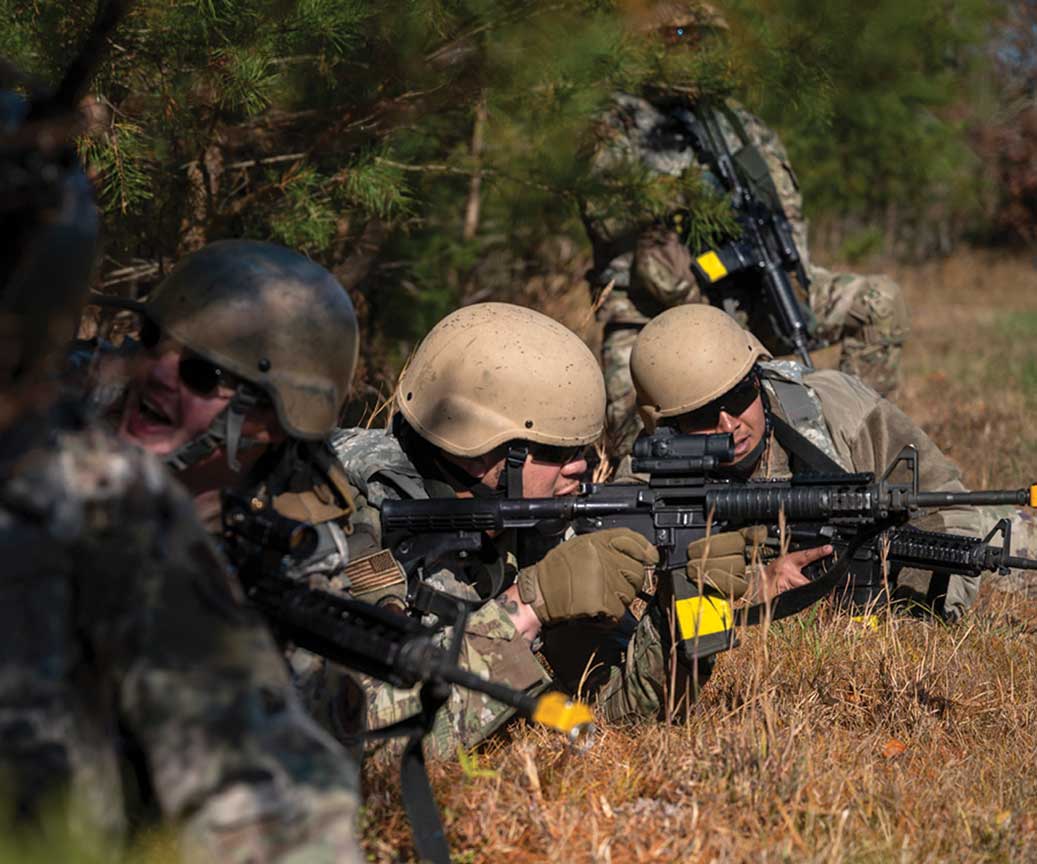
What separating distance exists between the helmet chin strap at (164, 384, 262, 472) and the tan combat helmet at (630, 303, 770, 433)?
92.9 inches

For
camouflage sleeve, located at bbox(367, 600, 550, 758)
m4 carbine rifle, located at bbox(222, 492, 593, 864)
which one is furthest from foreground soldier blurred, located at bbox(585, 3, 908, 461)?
m4 carbine rifle, located at bbox(222, 492, 593, 864)

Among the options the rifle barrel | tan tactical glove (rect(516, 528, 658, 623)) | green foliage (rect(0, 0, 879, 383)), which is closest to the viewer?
tan tactical glove (rect(516, 528, 658, 623))

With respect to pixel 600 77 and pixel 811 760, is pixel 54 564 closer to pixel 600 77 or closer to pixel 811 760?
pixel 811 760

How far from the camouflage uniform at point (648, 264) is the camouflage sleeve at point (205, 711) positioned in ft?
15.0

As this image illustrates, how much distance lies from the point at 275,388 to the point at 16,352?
100cm

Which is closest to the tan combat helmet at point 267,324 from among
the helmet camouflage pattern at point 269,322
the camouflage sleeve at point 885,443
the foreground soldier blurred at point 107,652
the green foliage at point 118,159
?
the helmet camouflage pattern at point 269,322

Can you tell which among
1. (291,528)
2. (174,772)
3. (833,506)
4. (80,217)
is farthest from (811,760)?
(80,217)

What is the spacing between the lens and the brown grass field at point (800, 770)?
9.16ft

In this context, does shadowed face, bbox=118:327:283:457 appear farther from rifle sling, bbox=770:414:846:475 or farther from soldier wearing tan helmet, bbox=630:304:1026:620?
rifle sling, bbox=770:414:846:475

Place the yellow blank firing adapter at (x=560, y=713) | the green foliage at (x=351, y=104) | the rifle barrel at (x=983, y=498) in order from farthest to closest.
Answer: the green foliage at (x=351, y=104), the rifle barrel at (x=983, y=498), the yellow blank firing adapter at (x=560, y=713)

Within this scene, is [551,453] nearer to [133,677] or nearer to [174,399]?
[174,399]

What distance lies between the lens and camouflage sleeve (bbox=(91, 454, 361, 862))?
176 cm

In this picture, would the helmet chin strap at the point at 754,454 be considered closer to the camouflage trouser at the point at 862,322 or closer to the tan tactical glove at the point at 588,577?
the tan tactical glove at the point at 588,577

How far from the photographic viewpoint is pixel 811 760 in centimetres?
313
